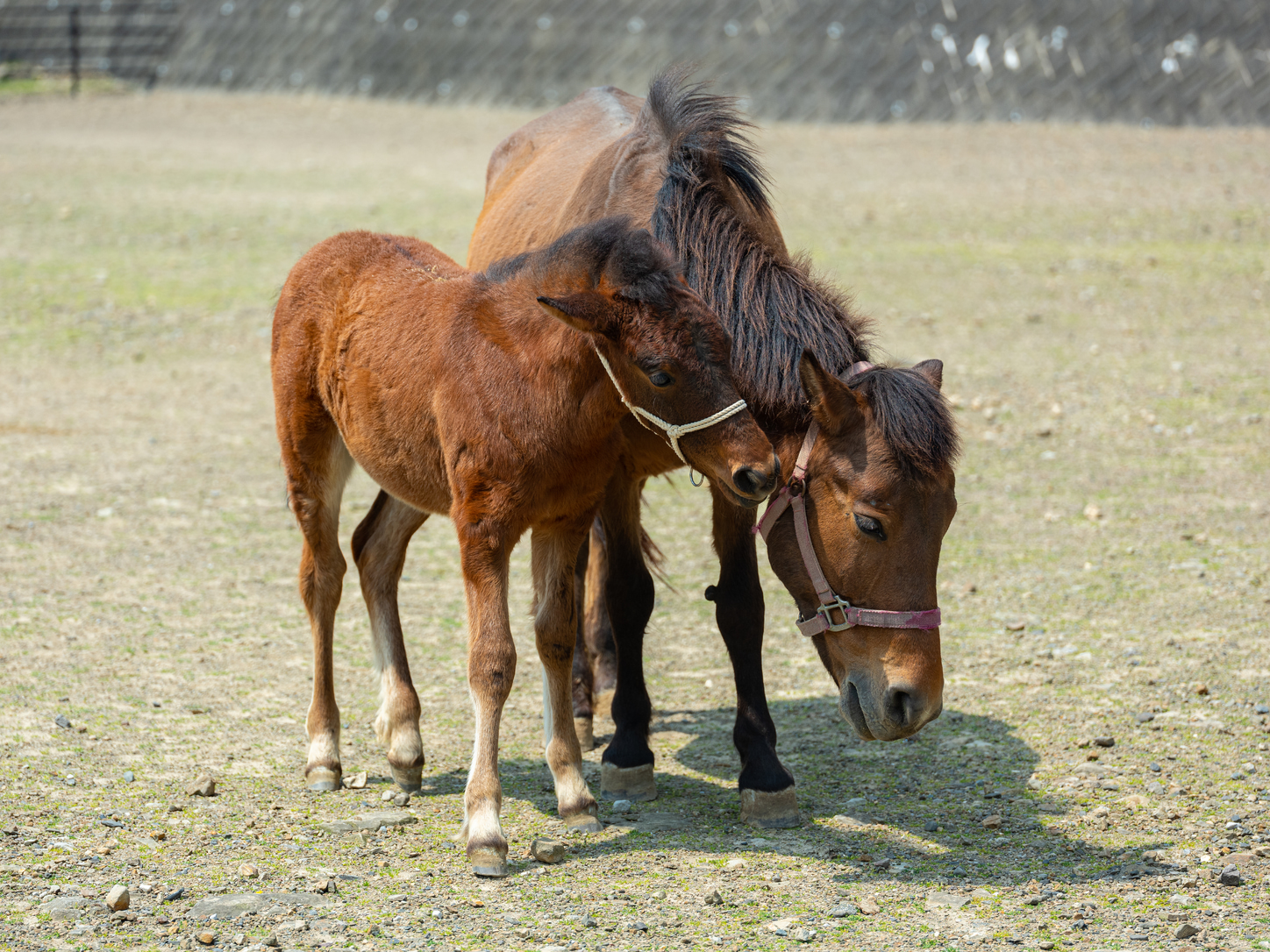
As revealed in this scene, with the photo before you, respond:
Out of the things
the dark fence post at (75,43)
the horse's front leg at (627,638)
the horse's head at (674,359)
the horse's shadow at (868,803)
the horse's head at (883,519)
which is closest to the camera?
the horse's head at (674,359)

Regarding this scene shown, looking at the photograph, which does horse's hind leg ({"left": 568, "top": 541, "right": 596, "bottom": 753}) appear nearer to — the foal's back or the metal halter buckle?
the foal's back

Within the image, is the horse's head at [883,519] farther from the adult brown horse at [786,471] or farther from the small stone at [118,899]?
the small stone at [118,899]

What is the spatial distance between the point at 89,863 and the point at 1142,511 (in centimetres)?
601

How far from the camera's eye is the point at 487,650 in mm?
3988

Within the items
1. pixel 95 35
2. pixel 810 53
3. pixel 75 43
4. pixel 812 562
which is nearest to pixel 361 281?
pixel 812 562

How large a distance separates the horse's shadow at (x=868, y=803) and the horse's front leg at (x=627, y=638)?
0.11 meters

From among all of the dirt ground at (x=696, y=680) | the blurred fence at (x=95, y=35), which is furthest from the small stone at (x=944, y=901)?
the blurred fence at (x=95, y=35)

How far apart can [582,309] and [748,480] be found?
667 mm

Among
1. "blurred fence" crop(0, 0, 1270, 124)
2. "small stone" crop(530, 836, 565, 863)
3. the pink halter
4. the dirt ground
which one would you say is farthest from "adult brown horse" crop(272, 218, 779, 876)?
"blurred fence" crop(0, 0, 1270, 124)

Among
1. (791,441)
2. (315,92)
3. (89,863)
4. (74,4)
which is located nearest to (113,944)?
(89,863)

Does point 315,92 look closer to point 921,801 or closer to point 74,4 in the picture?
point 74,4

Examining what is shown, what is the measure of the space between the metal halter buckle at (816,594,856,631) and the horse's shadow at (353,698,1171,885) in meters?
0.74

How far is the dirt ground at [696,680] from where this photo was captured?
367 cm

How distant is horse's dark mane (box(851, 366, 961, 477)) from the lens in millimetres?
3734
